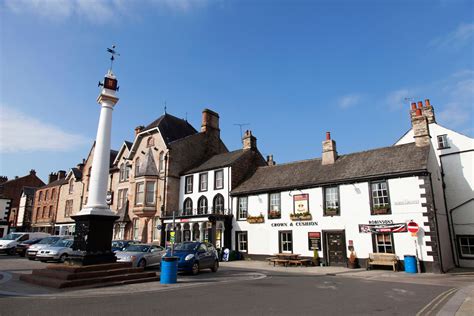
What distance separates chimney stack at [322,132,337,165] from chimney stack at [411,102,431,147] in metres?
6.01

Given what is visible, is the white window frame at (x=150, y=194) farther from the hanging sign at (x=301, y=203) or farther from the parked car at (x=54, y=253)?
the hanging sign at (x=301, y=203)

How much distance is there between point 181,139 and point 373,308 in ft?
94.5

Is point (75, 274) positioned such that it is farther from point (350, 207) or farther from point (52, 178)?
point (52, 178)

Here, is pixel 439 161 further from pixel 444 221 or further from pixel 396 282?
pixel 396 282

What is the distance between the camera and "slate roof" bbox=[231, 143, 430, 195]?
2050 centimetres

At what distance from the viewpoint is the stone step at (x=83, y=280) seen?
35.3 feet

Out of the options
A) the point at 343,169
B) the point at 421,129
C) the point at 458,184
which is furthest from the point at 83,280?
the point at 458,184

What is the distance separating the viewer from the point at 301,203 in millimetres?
24375

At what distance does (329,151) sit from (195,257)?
14.7 m

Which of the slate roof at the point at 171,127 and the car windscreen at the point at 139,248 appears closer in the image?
the car windscreen at the point at 139,248

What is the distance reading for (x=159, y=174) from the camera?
3391 cm

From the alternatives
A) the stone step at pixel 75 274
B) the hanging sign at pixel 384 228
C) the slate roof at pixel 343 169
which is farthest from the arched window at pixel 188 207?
the stone step at pixel 75 274

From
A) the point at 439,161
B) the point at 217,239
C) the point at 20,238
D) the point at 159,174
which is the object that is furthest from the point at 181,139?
the point at 439,161

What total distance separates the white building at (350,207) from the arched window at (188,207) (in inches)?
240
